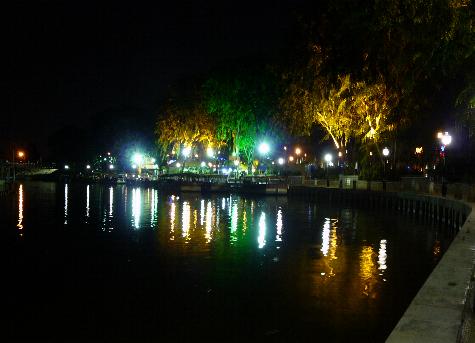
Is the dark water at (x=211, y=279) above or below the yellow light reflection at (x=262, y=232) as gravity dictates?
below

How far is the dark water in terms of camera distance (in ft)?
45.6

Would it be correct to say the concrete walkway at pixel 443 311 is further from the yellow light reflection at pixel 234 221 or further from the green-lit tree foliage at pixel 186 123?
the green-lit tree foliage at pixel 186 123

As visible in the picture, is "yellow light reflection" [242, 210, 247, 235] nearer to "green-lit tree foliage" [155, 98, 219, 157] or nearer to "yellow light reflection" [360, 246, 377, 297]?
"yellow light reflection" [360, 246, 377, 297]

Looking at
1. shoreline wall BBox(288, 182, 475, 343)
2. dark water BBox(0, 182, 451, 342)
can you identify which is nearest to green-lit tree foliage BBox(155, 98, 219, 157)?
dark water BBox(0, 182, 451, 342)

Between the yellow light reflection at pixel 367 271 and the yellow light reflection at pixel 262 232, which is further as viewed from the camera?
the yellow light reflection at pixel 262 232

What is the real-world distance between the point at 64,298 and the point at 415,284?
34.7 feet

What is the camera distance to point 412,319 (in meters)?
9.30

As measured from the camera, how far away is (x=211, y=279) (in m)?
19.0

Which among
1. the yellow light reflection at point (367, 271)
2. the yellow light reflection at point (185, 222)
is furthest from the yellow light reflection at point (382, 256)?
the yellow light reflection at point (185, 222)

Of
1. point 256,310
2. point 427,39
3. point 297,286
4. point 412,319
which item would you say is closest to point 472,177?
point 427,39

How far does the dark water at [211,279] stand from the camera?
547 inches

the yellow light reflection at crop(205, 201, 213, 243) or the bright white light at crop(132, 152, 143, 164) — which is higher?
the bright white light at crop(132, 152, 143, 164)

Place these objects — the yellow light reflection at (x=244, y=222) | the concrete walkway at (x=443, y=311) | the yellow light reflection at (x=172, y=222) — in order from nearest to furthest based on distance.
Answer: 1. the concrete walkway at (x=443, y=311)
2. the yellow light reflection at (x=172, y=222)
3. the yellow light reflection at (x=244, y=222)

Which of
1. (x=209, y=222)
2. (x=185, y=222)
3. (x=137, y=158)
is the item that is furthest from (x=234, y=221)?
(x=137, y=158)
